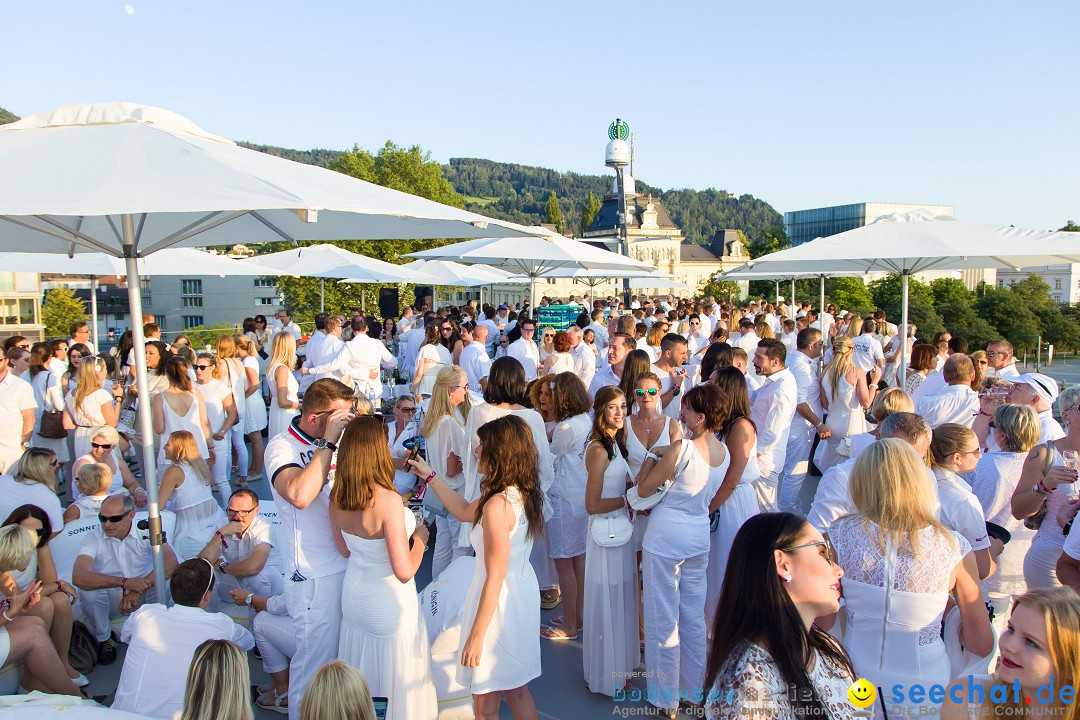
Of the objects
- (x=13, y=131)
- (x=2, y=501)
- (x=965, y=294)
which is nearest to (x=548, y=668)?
(x=2, y=501)

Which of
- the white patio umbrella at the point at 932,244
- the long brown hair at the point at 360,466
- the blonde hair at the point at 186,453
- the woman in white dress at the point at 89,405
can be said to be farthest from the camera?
the woman in white dress at the point at 89,405

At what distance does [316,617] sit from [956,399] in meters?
5.02

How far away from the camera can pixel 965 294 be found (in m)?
45.5

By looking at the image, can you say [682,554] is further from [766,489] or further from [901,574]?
[766,489]

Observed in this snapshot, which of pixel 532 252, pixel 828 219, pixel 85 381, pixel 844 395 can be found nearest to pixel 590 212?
pixel 828 219

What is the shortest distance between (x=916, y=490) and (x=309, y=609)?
112 inches

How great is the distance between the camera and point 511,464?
3.38 m

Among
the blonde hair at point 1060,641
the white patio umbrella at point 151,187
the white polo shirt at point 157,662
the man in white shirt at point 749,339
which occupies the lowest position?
the white polo shirt at point 157,662

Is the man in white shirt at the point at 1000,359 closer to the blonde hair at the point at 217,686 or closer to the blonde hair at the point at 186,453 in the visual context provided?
the blonde hair at the point at 217,686

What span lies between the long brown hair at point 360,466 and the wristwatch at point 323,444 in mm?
256

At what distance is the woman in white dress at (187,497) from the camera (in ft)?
16.8

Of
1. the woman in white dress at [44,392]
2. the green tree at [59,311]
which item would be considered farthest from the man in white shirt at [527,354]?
the green tree at [59,311]

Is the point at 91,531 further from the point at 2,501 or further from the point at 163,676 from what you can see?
the point at 163,676

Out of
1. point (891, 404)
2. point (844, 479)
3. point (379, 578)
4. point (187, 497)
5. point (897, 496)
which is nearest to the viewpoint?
point (897, 496)
